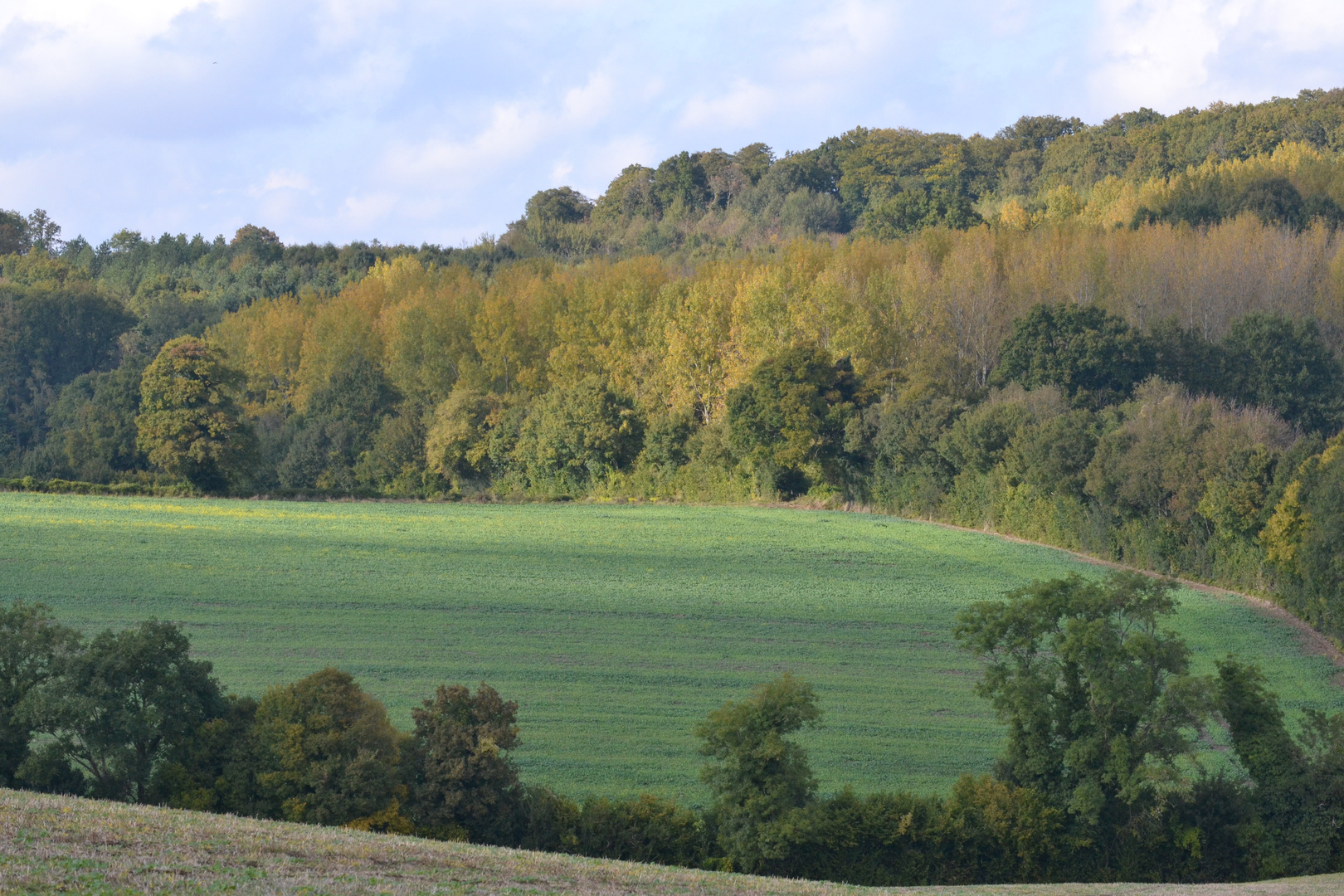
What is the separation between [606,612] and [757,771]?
2069 centimetres

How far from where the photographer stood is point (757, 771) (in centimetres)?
2205

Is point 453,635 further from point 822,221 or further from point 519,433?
point 822,221

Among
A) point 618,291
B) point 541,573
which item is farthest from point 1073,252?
point 541,573

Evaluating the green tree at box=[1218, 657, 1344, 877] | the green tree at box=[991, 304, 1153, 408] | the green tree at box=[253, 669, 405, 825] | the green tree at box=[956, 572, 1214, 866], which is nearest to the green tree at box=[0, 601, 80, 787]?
the green tree at box=[253, 669, 405, 825]

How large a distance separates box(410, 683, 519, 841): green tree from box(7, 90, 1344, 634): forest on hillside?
95.7ft

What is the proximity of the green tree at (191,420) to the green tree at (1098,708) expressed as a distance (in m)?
61.1

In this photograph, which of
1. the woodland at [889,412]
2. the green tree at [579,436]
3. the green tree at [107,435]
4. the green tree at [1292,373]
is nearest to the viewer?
the woodland at [889,412]

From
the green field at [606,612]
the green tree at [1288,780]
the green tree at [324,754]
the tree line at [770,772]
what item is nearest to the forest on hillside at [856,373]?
the green field at [606,612]

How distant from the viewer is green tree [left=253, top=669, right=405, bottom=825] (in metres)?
21.0

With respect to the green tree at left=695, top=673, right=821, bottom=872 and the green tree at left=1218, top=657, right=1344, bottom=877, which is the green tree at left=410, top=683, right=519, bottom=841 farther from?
the green tree at left=1218, top=657, right=1344, bottom=877

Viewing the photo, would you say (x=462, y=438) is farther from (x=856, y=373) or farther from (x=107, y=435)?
(x=856, y=373)

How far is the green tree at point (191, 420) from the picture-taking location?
2926 inches

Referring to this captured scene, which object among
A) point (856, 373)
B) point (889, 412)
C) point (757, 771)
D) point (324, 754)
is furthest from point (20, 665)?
point (856, 373)

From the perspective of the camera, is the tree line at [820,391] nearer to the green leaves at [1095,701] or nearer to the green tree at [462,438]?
the green tree at [462,438]
